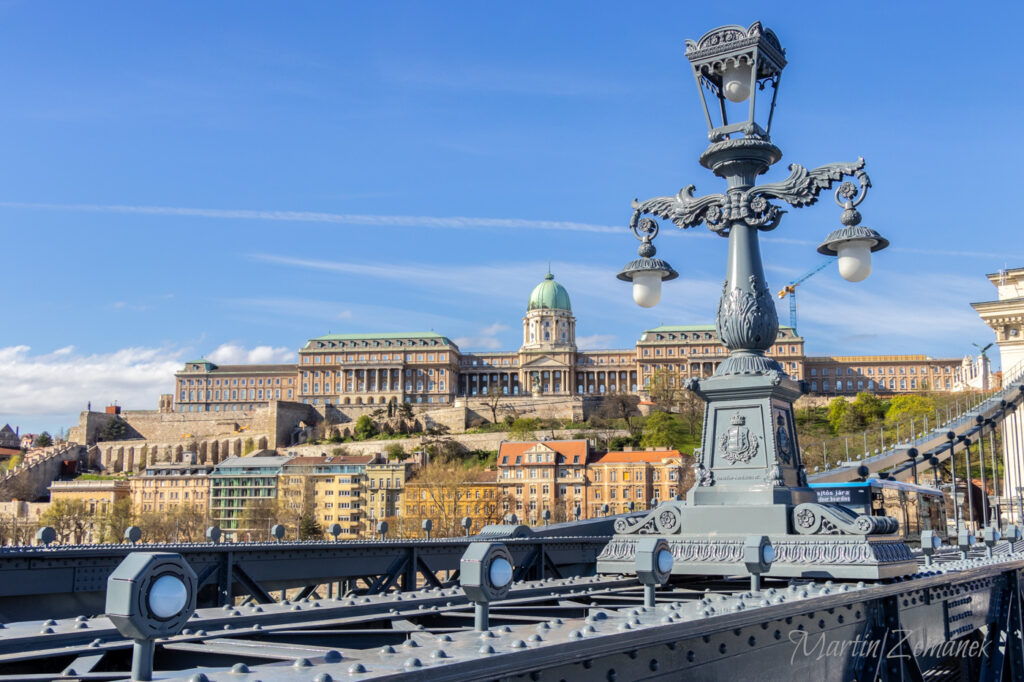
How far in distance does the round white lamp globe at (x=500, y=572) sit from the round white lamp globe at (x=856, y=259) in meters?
6.79

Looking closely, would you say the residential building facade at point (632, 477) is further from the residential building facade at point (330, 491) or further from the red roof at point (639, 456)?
the residential building facade at point (330, 491)

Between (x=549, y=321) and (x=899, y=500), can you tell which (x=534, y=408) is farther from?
(x=899, y=500)

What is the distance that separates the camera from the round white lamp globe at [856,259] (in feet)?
31.8

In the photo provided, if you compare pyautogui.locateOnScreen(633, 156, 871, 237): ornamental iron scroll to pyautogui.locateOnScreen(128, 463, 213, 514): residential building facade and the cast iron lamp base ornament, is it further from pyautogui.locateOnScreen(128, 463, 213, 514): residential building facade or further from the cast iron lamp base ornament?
pyautogui.locateOnScreen(128, 463, 213, 514): residential building facade

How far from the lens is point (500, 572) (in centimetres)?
412

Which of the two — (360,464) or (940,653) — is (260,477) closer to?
(360,464)

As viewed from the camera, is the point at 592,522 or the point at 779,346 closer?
the point at 592,522

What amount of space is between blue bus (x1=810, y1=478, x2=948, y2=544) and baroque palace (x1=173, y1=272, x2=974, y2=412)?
375ft

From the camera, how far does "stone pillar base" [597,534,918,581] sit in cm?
752

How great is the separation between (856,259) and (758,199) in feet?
3.89

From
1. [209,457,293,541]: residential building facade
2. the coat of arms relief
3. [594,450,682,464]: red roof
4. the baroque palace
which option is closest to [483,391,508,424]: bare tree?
the baroque palace

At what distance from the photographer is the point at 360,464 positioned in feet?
358

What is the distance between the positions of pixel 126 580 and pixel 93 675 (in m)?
1.08

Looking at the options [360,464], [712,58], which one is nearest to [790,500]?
[712,58]
